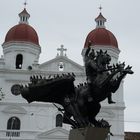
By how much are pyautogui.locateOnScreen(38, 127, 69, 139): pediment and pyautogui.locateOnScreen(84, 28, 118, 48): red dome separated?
8.75 metres

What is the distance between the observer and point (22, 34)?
3469 centimetres

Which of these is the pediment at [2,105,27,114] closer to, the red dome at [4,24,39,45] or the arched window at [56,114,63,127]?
the arched window at [56,114,63,127]

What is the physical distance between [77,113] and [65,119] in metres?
0.55

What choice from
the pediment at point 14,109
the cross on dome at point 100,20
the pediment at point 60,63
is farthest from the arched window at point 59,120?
the cross on dome at point 100,20

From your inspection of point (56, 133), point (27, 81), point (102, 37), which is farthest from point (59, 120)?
point (102, 37)

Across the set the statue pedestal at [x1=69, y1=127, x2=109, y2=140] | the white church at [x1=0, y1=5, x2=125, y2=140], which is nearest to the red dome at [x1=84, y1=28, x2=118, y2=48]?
the white church at [x1=0, y1=5, x2=125, y2=140]

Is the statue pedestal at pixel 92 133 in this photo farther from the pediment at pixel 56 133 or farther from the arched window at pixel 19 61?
the arched window at pixel 19 61

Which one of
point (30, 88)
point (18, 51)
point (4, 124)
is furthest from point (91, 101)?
point (18, 51)

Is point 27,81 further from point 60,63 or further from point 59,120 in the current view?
point 59,120

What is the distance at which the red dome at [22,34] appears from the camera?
113 feet

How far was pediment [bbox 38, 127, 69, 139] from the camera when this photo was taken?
3032 centimetres

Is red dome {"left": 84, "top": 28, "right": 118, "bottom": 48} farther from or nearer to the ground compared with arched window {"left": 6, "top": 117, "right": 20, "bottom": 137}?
farther from the ground

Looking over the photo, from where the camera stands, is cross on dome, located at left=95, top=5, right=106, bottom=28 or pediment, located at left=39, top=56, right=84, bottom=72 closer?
pediment, located at left=39, top=56, right=84, bottom=72

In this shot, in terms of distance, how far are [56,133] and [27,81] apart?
5489 mm
